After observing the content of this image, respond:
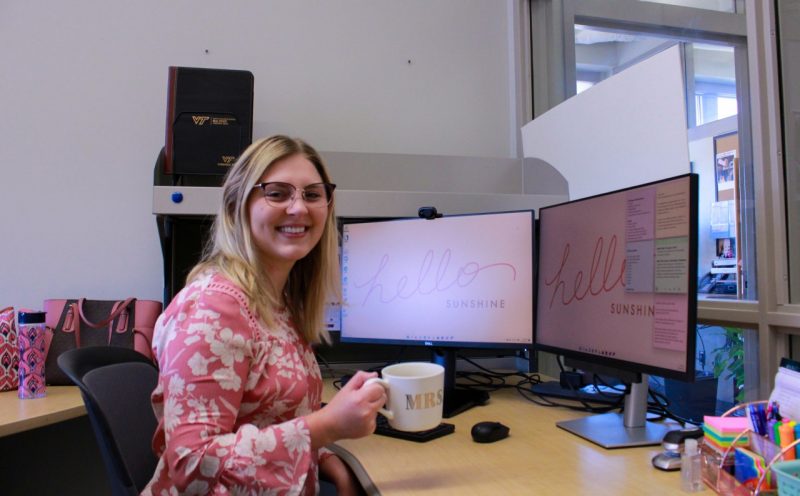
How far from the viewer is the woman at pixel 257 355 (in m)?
0.75

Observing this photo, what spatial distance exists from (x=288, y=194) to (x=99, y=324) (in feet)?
3.49

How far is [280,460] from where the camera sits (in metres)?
0.76

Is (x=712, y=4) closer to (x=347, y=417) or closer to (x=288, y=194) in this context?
(x=288, y=194)

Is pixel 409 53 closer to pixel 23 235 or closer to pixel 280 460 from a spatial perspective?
pixel 23 235

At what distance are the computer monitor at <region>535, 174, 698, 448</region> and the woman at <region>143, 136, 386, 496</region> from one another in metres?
0.48

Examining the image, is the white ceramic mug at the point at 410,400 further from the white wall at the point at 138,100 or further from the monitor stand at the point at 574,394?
the white wall at the point at 138,100

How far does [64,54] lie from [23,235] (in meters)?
0.69

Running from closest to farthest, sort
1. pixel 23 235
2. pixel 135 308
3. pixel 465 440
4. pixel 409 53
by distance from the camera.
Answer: pixel 465 440, pixel 135 308, pixel 23 235, pixel 409 53

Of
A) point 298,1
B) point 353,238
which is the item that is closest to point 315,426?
point 353,238

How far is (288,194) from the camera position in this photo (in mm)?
987

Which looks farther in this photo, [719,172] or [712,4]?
[712,4]

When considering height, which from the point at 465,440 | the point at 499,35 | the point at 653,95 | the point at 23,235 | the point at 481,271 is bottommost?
the point at 465,440

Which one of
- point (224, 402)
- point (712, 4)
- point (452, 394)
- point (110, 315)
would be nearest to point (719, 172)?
point (712, 4)

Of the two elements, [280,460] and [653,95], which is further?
[653,95]
